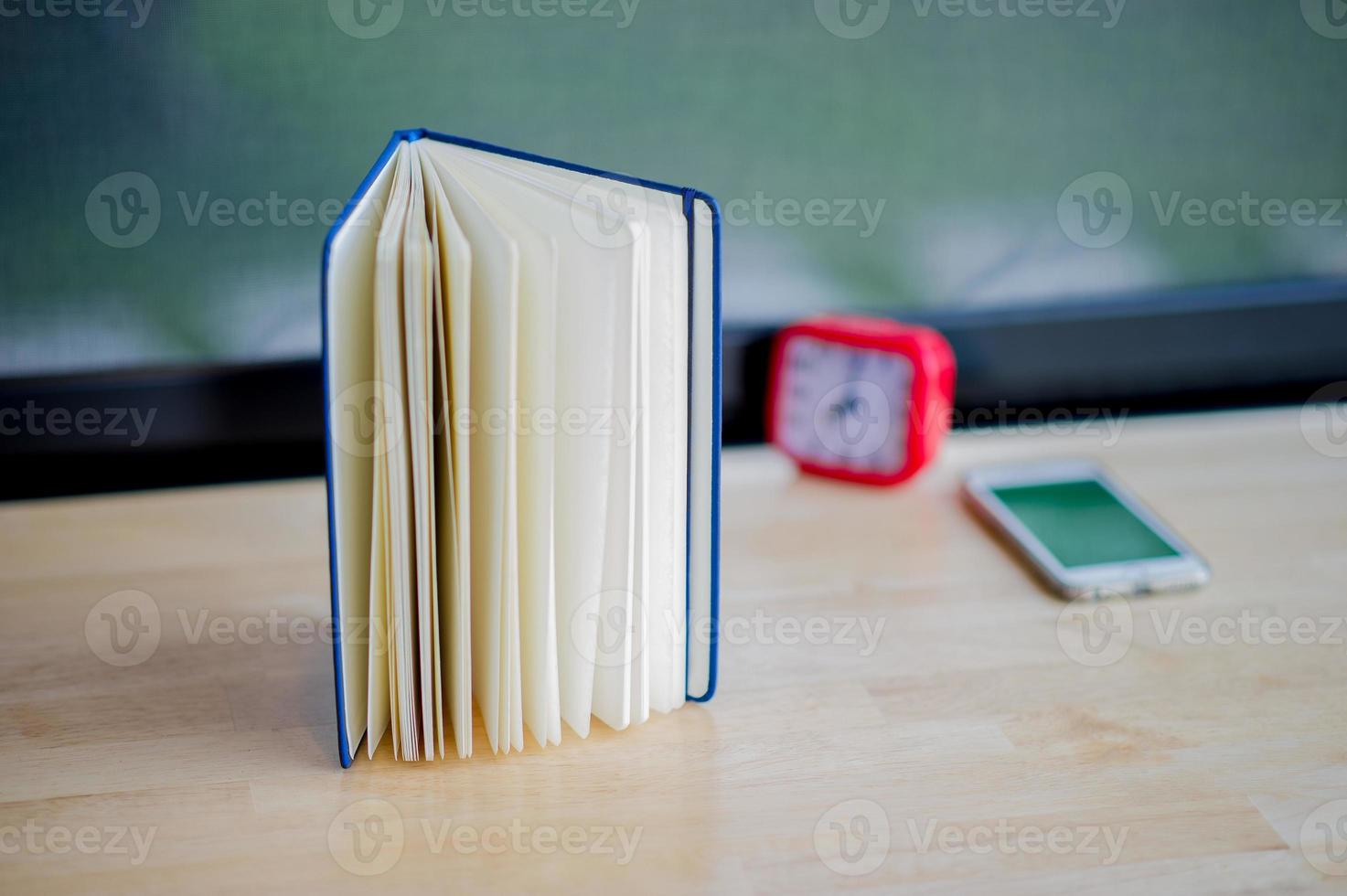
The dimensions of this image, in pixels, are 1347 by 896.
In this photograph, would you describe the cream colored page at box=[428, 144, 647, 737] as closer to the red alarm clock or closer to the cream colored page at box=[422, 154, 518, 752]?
the cream colored page at box=[422, 154, 518, 752]

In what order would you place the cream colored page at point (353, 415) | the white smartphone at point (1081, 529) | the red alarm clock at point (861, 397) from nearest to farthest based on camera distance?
the cream colored page at point (353, 415) → the white smartphone at point (1081, 529) → the red alarm clock at point (861, 397)

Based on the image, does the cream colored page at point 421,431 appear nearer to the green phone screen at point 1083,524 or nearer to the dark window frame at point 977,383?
the dark window frame at point 977,383

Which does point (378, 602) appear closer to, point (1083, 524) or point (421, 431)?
point (421, 431)

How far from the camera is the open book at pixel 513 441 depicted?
23.5 inches

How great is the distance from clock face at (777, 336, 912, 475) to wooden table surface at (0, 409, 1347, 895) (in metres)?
0.05

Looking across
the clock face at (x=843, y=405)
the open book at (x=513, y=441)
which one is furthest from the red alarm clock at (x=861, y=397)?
the open book at (x=513, y=441)

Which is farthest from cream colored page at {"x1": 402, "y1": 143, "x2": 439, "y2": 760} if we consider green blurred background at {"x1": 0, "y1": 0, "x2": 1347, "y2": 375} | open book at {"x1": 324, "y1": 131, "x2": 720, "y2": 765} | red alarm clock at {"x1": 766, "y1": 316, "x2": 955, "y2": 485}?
red alarm clock at {"x1": 766, "y1": 316, "x2": 955, "y2": 485}

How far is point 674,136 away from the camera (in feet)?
3.20

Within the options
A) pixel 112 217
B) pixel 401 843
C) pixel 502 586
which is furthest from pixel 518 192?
pixel 112 217

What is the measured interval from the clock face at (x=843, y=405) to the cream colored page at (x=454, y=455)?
404 mm

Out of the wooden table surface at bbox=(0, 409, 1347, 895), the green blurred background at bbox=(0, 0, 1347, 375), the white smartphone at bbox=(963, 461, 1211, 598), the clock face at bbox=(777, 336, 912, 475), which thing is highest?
the green blurred background at bbox=(0, 0, 1347, 375)

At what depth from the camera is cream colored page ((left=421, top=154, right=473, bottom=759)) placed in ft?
1.94

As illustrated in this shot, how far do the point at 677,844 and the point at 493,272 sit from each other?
0.29 m

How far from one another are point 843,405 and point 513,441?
0.42 m
